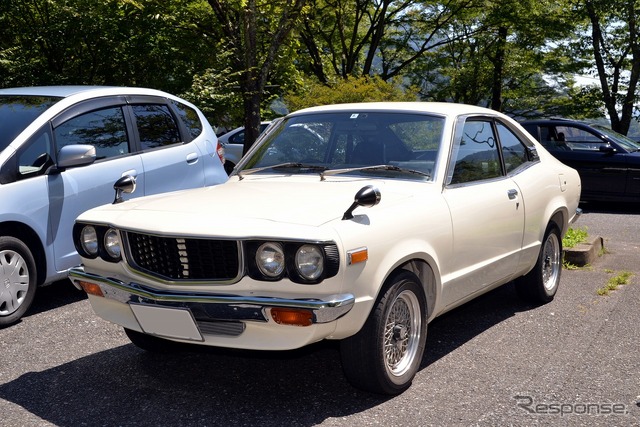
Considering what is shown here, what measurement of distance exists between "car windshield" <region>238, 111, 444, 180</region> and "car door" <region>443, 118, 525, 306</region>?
0.21 metres

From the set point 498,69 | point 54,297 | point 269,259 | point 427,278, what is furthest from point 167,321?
point 498,69

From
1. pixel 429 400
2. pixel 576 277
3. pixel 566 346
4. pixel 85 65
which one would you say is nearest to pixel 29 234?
pixel 429 400

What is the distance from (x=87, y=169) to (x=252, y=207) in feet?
8.98

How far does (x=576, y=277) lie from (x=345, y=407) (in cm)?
409

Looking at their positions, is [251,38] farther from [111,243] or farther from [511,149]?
[111,243]

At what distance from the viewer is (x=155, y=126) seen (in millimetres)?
7441

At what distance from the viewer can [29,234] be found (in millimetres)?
6086

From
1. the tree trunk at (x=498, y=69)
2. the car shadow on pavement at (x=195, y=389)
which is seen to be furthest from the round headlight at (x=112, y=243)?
the tree trunk at (x=498, y=69)

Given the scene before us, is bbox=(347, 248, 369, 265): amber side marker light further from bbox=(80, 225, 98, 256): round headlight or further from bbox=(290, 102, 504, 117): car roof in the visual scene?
bbox=(290, 102, 504, 117): car roof

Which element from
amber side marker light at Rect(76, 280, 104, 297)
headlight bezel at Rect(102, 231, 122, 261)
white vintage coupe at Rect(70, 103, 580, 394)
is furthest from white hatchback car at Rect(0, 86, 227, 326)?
headlight bezel at Rect(102, 231, 122, 261)

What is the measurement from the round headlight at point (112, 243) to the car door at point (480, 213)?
1.92 meters

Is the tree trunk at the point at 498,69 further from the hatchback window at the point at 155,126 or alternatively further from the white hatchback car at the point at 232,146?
the hatchback window at the point at 155,126

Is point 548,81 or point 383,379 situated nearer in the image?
point 383,379

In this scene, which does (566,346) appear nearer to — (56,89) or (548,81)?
(56,89)
